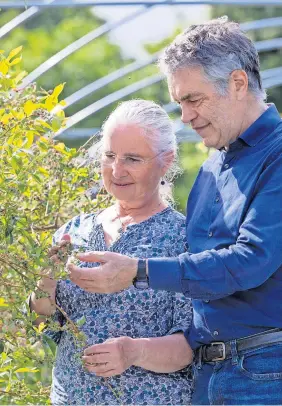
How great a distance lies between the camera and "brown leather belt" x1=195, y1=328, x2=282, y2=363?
2766 millimetres

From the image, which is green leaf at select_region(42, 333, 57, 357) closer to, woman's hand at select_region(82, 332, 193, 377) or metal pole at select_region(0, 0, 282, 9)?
woman's hand at select_region(82, 332, 193, 377)

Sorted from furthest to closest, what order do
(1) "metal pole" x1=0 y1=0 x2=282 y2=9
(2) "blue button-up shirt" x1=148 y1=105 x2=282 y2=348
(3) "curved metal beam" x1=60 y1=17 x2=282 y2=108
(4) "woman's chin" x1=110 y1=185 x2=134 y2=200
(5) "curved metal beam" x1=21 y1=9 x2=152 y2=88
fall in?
1. (3) "curved metal beam" x1=60 y1=17 x2=282 y2=108
2. (5) "curved metal beam" x1=21 y1=9 x2=152 y2=88
3. (1) "metal pole" x1=0 y1=0 x2=282 y2=9
4. (4) "woman's chin" x1=110 y1=185 x2=134 y2=200
5. (2) "blue button-up shirt" x1=148 y1=105 x2=282 y2=348

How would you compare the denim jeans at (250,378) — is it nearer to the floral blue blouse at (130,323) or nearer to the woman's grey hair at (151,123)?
the floral blue blouse at (130,323)

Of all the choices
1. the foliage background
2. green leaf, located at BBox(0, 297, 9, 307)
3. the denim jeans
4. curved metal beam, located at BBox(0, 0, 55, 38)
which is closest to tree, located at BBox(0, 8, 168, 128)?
the foliage background

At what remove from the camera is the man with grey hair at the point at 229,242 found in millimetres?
2678

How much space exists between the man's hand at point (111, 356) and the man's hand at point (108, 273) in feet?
0.77

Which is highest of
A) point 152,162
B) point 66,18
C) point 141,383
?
point 152,162

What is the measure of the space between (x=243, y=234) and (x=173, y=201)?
82 cm

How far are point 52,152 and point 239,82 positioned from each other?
0.75 m

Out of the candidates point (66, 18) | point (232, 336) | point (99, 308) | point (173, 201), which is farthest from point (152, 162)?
point (66, 18)

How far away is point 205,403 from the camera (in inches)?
114

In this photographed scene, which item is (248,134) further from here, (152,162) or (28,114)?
(28,114)

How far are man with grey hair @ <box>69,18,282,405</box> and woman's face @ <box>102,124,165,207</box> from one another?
0.29 m

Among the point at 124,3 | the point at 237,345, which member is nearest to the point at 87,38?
the point at 124,3
